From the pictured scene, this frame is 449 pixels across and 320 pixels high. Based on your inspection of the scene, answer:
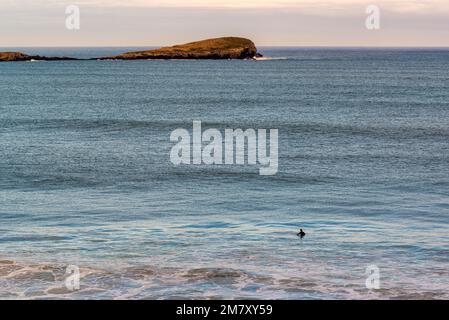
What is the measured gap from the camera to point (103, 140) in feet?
273

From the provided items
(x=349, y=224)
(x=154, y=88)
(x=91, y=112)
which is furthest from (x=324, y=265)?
(x=154, y=88)

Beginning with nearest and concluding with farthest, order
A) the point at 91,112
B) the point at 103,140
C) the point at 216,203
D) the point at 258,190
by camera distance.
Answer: the point at 216,203
the point at 258,190
the point at 103,140
the point at 91,112

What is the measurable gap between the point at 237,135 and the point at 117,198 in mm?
37149

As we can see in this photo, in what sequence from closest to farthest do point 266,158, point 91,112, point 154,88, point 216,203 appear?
point 216,203 < point 266,158 < point 91,112 < point 154,88

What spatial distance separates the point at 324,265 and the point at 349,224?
8991 mm

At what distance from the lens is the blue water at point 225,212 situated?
31.5 meters

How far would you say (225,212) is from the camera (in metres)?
46.0

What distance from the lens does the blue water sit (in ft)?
104

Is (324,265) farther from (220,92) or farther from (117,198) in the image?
(220,92)

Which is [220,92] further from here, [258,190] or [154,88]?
[258,190]

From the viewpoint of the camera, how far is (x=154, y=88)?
171125 mm

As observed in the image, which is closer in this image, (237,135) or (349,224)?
(349,224)

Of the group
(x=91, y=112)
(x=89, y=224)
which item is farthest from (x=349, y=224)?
(x=91, y=112)
